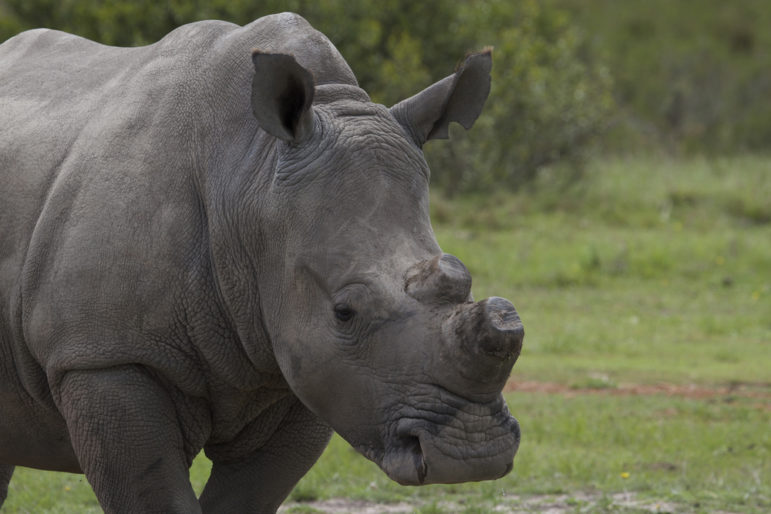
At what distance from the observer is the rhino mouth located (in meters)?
3.67

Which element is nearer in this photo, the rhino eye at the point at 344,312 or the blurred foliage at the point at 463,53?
the rhino eye at the point at 344,312

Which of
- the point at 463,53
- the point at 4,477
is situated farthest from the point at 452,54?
the point at 4,477

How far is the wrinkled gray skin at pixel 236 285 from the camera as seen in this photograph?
12.4 feet

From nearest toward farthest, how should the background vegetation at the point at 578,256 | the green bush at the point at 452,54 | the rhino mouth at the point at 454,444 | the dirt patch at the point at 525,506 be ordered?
the rhino mouth at the point at 454,444 < the dirt patch at the point at 525,506 < the background vegetation at the point at 578,256 < the green bush at the point at 452,54

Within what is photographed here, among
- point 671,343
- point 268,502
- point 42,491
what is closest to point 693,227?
point 671,343

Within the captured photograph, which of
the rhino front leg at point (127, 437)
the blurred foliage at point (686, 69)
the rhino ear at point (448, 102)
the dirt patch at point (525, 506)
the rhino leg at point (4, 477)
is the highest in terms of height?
the rhino ear at point (448, 102)

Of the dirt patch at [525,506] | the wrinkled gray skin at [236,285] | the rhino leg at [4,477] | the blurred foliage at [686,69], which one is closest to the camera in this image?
the wrinkled gray skin at [236,285]

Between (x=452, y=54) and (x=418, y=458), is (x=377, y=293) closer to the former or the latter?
(x=418, y=458)

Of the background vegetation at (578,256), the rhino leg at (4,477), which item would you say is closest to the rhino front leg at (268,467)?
the background vegetation at (578,256)

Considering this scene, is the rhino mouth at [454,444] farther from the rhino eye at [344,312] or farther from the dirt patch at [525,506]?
the dirt patch at [525,506]

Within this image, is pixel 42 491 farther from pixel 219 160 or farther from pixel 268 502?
pixel 219 160

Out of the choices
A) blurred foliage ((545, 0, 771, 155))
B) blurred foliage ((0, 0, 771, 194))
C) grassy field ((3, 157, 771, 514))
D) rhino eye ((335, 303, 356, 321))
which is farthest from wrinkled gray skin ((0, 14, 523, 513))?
blurred foliage ((545, 0, 771, 155))

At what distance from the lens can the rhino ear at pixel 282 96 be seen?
400 cm

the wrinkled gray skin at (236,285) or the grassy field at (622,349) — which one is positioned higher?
the wrinkled gray skin at (236,285)
